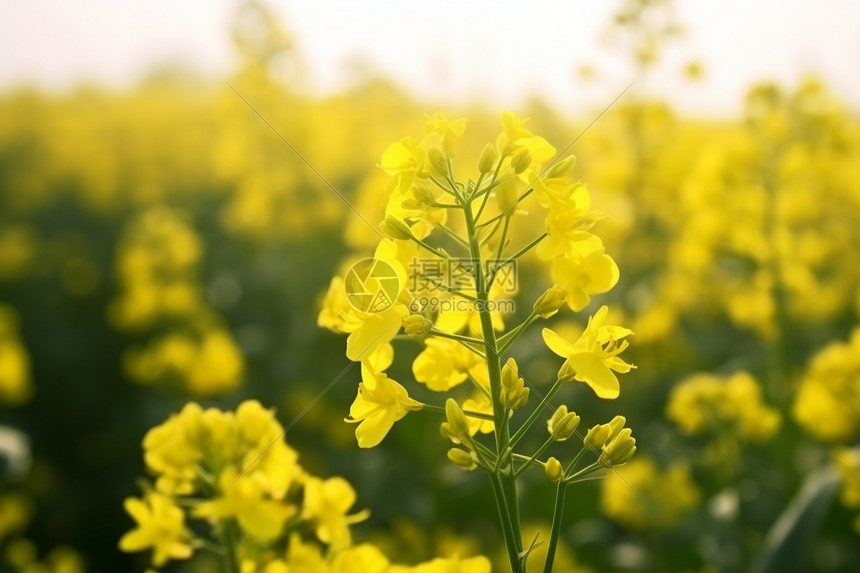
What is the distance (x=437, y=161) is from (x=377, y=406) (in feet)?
1.49

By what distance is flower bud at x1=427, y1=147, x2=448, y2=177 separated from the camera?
4.46ft

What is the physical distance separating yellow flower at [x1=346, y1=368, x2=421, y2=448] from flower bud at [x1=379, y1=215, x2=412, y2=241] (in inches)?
9.5

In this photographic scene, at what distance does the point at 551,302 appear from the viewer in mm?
1383

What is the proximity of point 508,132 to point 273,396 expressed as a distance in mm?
4416

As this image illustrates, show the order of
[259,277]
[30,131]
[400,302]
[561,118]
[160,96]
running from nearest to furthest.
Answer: [400,302]
[259,277]
[561,118]
[30,131]
[160,96]

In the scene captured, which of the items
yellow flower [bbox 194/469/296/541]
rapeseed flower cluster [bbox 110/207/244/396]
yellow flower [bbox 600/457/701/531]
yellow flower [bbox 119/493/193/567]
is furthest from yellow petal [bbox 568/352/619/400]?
rapeseed flower cluster [bbox 110/207/244/396]

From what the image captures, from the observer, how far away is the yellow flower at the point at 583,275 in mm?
1324

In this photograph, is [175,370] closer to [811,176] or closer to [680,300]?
Result: [680,300]

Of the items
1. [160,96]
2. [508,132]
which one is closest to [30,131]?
[160,96]

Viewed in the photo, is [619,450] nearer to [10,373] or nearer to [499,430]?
[499,430]

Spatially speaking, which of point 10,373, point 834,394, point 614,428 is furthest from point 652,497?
point 10,373

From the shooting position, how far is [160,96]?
17531 millimetres

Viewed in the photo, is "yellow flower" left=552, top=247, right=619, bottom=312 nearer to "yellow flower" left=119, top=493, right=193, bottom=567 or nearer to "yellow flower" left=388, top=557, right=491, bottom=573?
"yellow flower" left=388, top=557, right=491, bottom=573

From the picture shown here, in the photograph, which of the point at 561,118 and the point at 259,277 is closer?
the point at 259,277
